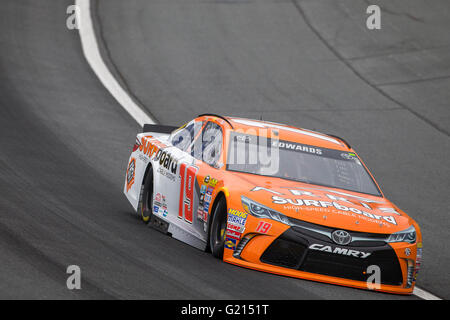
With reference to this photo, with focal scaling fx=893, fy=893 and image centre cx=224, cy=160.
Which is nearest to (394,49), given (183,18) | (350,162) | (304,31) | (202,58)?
(304,31)

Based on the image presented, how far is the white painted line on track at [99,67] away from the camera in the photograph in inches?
704

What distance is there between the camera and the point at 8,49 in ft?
73.2

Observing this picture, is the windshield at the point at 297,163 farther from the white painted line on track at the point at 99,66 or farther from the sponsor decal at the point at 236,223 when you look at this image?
the white painted line on track at the point at 99,66

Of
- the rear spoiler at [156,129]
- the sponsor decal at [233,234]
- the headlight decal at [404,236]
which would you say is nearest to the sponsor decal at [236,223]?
the sponsor decal at [233,234]

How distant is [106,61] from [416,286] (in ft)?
47.9

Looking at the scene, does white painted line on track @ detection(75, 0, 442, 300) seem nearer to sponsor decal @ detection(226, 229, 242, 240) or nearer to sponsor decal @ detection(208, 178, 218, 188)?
sponsor decal @ detection(208, 178, 218, 188)

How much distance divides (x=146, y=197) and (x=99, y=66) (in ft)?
36.9

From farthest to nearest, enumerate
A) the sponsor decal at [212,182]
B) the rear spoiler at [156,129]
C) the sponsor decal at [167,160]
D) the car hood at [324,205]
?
the rear spoiler at [156,129] < the sponsor decal at [167,160] < the sponsor decal at [212,182] < the car hood at [324,205]

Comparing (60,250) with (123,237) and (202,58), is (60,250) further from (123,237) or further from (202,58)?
(202,58)

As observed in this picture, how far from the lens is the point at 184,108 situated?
18.2 metres

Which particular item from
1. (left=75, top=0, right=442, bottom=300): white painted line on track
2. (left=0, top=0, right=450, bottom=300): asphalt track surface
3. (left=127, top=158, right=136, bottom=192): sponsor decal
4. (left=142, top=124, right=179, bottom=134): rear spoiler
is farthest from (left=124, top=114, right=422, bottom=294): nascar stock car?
(left=75, top=0, right=442, bottom=300): white painted line on track

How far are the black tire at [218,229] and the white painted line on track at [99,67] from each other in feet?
28.4

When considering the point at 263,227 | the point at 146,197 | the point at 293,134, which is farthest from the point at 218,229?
the point at 146,197

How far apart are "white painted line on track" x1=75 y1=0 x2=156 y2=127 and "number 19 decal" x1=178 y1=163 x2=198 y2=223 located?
24.5 feet
